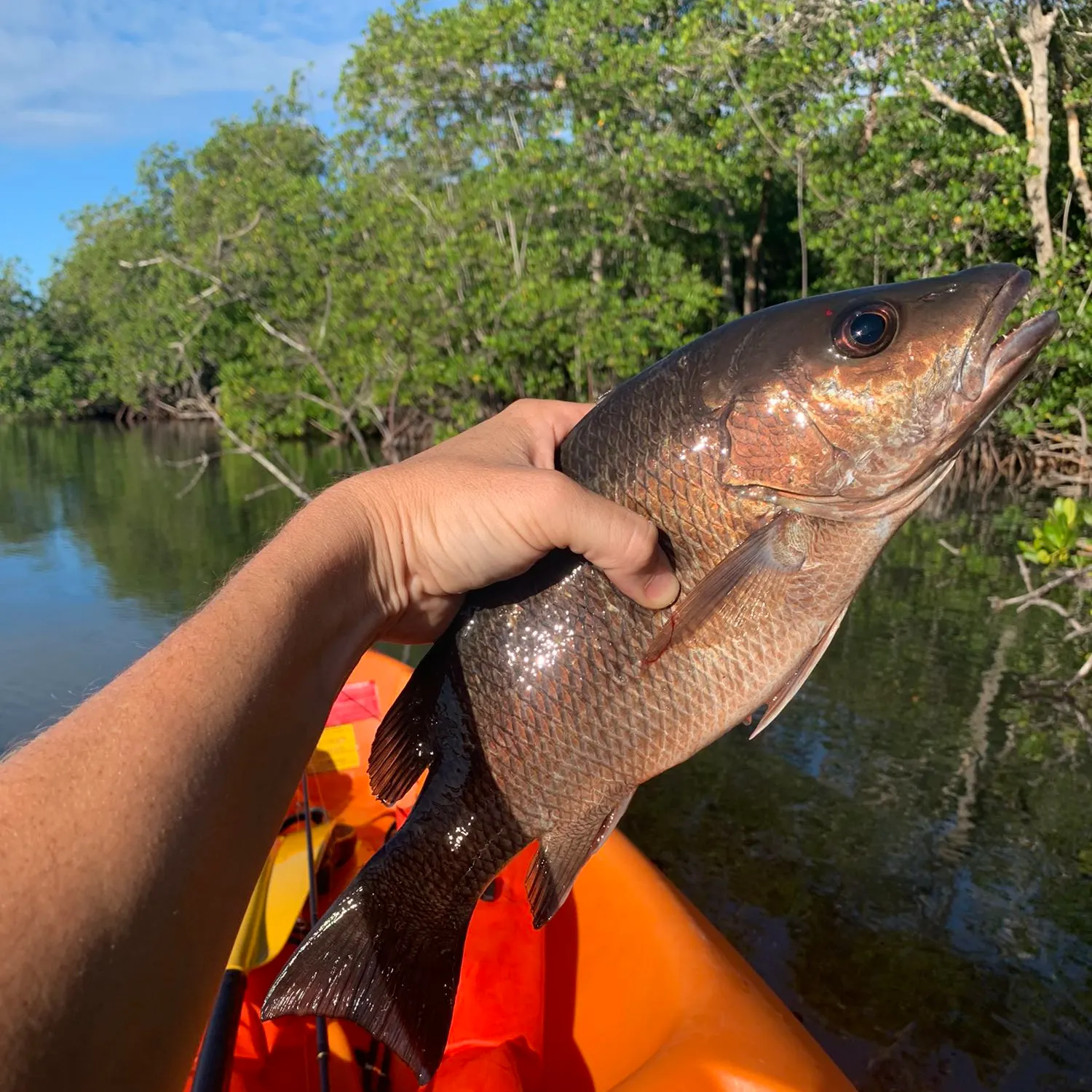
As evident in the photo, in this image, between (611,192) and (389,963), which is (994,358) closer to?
(389,963)

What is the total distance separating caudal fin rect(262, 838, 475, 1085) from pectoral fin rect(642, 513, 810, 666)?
782 millimetres

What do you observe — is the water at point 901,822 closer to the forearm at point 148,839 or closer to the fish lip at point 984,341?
the forearm at point 148,839

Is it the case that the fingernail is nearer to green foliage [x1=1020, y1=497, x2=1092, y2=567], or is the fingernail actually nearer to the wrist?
the wrist

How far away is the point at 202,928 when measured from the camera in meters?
1.12

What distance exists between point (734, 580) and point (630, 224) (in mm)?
18188

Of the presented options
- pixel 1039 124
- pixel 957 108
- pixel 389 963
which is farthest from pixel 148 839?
pixel 957 108

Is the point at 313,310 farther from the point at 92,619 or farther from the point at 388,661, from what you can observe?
the point at 388,661

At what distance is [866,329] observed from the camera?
1850 millimetres

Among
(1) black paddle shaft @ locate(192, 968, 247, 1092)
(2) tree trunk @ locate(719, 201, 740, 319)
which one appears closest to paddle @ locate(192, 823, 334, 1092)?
(1) black paddle shaft @ locate(192, 968, 247, 1092)

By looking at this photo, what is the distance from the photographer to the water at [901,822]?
3.99m

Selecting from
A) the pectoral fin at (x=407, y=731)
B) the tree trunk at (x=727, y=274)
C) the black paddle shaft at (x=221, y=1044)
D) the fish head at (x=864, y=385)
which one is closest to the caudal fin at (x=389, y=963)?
the pectoral fin at (x=407, y=731)

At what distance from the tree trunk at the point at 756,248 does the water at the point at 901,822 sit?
1230 centimetres

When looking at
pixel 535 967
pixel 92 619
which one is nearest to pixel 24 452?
pixel 92 619

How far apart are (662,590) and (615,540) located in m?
0.17
